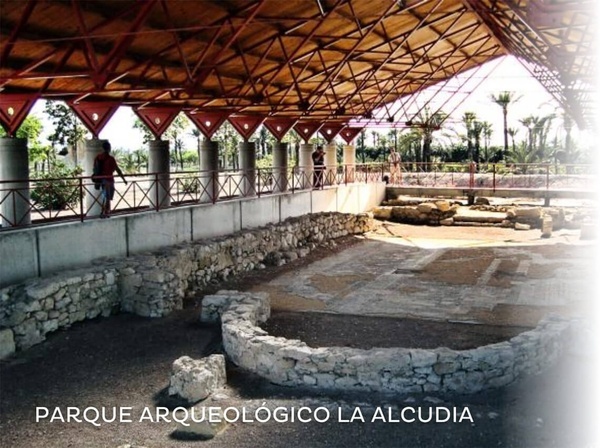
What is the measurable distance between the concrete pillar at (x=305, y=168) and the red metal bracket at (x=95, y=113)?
1041 cm

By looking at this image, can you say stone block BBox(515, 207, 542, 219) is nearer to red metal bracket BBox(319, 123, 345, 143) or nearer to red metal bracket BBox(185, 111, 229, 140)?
red metal bracket BBox(319, 123, 345, 143)

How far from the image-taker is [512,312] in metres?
13.3

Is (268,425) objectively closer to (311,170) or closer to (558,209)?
(311,170)

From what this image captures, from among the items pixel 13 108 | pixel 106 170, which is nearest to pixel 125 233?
pixel 106 170

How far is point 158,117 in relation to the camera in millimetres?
20062

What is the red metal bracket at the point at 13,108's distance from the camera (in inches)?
575

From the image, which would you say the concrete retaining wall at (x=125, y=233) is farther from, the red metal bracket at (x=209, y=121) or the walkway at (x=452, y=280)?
the red metal bracket at (x=209, y=121)

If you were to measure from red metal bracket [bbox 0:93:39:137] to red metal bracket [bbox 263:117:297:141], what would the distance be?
531 inches

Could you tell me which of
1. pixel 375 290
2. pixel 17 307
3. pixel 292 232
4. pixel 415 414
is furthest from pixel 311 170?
pixel 415 414

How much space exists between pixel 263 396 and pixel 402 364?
6.84 feet

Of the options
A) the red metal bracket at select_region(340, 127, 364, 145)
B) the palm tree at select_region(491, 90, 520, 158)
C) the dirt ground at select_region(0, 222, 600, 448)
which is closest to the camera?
the dirt ground at select_region(0, 222, 600, 448)

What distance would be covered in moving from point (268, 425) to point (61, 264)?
7107 millimetres

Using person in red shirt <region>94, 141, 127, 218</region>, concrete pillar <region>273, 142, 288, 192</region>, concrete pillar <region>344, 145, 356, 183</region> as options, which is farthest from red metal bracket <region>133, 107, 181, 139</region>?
concrete pillar <region>344, 145, 356, 183</region>

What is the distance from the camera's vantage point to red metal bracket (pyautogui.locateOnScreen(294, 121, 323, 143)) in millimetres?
30297
